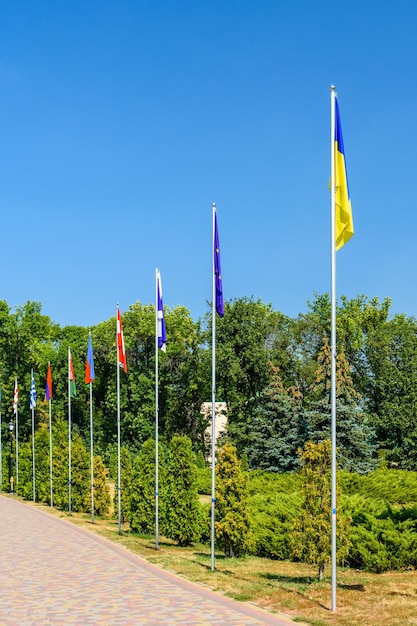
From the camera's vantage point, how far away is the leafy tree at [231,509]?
19234mm

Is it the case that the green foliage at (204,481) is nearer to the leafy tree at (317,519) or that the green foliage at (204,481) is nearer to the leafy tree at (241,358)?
the leafy tree at (241,358)

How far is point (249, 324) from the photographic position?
5884cm

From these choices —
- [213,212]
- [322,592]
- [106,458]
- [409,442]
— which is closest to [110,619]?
[322,592]

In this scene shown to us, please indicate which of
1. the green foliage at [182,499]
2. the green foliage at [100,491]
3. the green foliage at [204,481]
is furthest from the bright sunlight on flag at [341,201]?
→ the green foliage at [204,481]

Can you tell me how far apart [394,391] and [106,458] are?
22990 mm

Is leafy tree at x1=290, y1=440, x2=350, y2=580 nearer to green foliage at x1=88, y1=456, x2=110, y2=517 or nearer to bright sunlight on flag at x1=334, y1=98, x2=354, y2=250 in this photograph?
bright sunlight on flag at x1=334, y1=98, x2=354, y2=250

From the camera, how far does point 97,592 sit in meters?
15.2

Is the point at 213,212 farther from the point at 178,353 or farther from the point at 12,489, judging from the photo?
the point at 178,353

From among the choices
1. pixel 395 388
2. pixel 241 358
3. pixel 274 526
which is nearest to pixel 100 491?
pixel 274 526

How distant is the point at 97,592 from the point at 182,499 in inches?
323

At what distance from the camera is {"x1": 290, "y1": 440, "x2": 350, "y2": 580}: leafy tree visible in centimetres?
1512

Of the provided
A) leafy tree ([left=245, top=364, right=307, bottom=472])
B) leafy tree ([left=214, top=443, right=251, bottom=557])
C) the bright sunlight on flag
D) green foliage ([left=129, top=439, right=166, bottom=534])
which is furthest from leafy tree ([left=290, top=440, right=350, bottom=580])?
leafy tree ([left=245, top=364, right=307, bottom=472])

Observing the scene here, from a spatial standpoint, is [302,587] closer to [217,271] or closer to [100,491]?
[217,271]

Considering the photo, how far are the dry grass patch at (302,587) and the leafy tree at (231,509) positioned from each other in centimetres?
49
